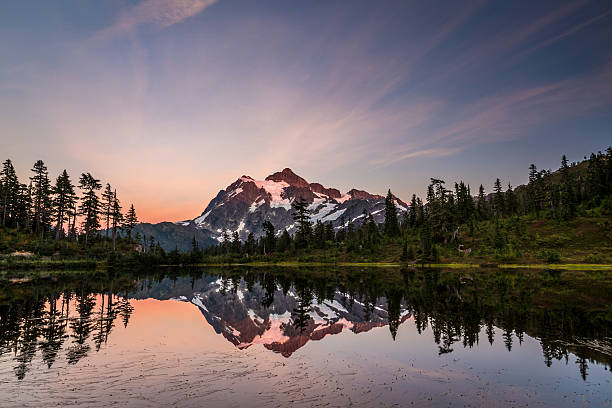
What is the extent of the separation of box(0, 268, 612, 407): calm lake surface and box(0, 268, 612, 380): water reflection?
142 mm

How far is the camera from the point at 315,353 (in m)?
21.0

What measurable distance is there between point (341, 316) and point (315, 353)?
1272 centimetres

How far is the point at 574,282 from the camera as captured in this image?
5088 centimetres

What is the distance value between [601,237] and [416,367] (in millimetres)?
109447

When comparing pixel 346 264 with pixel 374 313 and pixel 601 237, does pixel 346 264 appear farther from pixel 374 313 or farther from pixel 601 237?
pixel 374 313

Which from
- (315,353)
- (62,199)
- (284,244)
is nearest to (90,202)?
(62,199)

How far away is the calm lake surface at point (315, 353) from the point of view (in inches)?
543

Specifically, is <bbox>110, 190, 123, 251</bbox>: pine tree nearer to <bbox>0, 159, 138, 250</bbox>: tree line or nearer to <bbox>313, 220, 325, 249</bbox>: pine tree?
<bbox>0, 159, 138, 250</bbox>: tree line

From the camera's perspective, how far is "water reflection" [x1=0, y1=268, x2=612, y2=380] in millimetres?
20781

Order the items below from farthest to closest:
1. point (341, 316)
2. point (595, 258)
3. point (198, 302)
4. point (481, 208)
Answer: point (481, 208)
point (595, 258)
point (198, 302)
point (341, 316)

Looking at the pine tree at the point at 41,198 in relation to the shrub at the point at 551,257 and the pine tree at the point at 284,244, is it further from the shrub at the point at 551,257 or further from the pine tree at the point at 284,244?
the shrub at the point at 551,257

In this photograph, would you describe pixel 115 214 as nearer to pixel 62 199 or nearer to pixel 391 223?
pixel 62 199

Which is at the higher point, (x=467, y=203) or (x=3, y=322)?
(x=467, y=203)

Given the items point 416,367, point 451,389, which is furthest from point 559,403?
point 416,367
